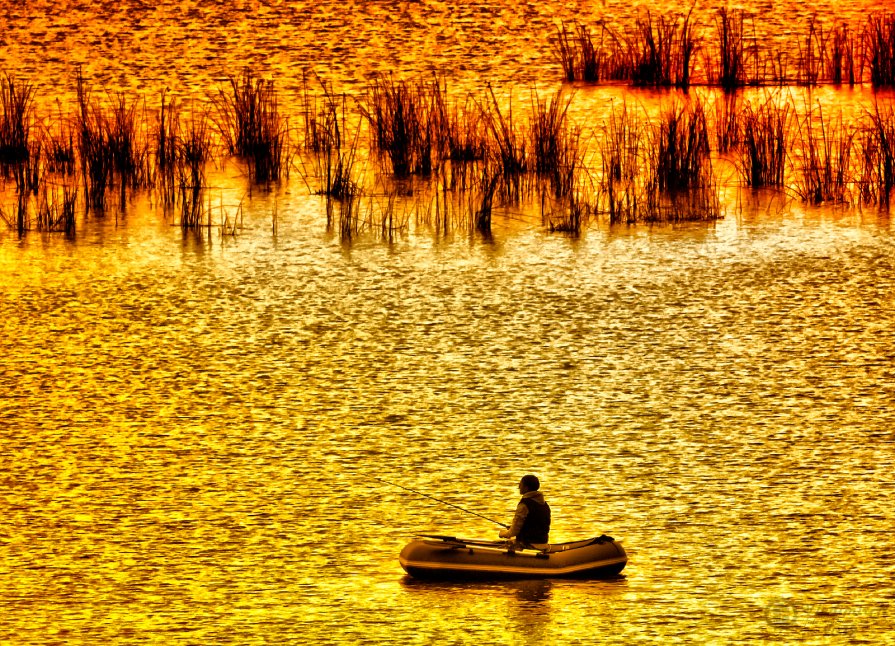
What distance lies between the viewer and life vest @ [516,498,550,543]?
4.59 meters

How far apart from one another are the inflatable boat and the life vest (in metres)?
0.04

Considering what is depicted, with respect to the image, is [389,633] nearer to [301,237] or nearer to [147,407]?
[147,407]

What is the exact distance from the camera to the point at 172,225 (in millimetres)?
9086

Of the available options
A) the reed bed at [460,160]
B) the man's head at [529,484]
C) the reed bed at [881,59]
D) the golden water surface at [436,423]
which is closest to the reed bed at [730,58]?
the reed bed at [881,59]

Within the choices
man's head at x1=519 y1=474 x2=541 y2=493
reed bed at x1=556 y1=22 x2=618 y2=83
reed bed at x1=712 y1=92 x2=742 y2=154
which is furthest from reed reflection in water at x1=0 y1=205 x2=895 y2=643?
reed bed at x1=556 y1=22 x2=618 y2=83

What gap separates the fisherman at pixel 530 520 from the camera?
4.58m

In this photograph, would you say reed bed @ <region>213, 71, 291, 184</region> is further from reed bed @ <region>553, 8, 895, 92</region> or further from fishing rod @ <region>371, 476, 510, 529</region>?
fishing rod @ <region>371, 476, 510, 529</region>

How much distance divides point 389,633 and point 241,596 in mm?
462

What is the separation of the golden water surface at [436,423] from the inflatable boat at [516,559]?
0.15 ft

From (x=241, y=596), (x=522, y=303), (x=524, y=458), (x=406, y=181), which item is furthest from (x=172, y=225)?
(x=241, y=596)

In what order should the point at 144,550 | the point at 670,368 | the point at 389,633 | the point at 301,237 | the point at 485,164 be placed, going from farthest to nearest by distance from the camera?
the point at 485,164 → the point at 301,237 → the point at 670,368 → the point at 144,550 → the point at 389,633

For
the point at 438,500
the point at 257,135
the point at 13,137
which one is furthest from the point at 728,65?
the point at 438,500

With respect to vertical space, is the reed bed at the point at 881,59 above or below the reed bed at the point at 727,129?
above

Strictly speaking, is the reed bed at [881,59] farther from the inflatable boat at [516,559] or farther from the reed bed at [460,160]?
the inflatable boat at [516,559]
